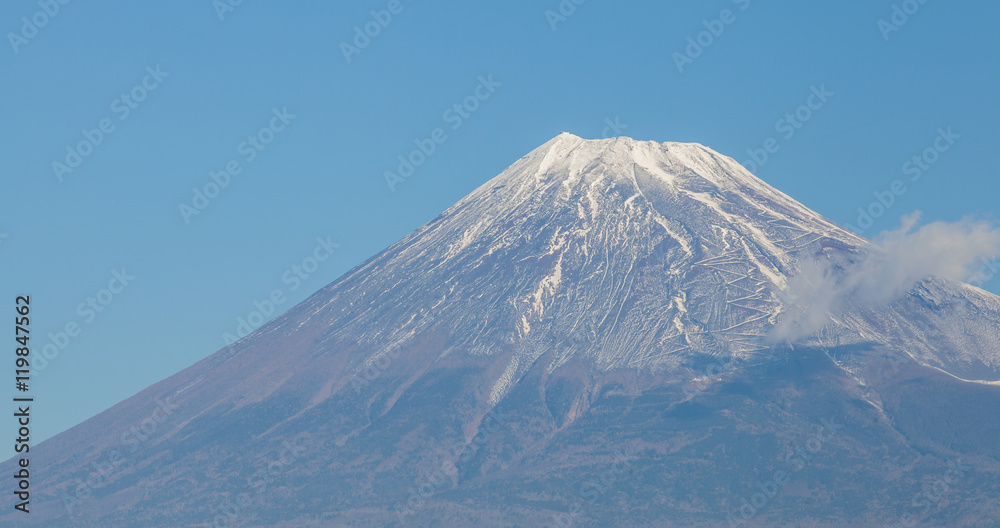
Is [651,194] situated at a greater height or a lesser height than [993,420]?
greater

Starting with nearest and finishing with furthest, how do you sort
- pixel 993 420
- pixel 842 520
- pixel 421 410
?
pixel 842 520 < pixel 993 420 < pixel 421 410

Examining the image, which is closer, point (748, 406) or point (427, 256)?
point (748, 406)

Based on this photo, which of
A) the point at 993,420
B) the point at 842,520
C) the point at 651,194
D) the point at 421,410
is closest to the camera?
the point at 842,520

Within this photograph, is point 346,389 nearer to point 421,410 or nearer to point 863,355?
point 421,410

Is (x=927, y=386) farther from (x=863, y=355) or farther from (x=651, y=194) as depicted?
(x=651, y=194)

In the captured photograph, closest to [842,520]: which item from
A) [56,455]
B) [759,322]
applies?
[759,322]

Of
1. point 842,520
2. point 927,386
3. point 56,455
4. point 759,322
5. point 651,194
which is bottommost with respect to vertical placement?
point 842,520
